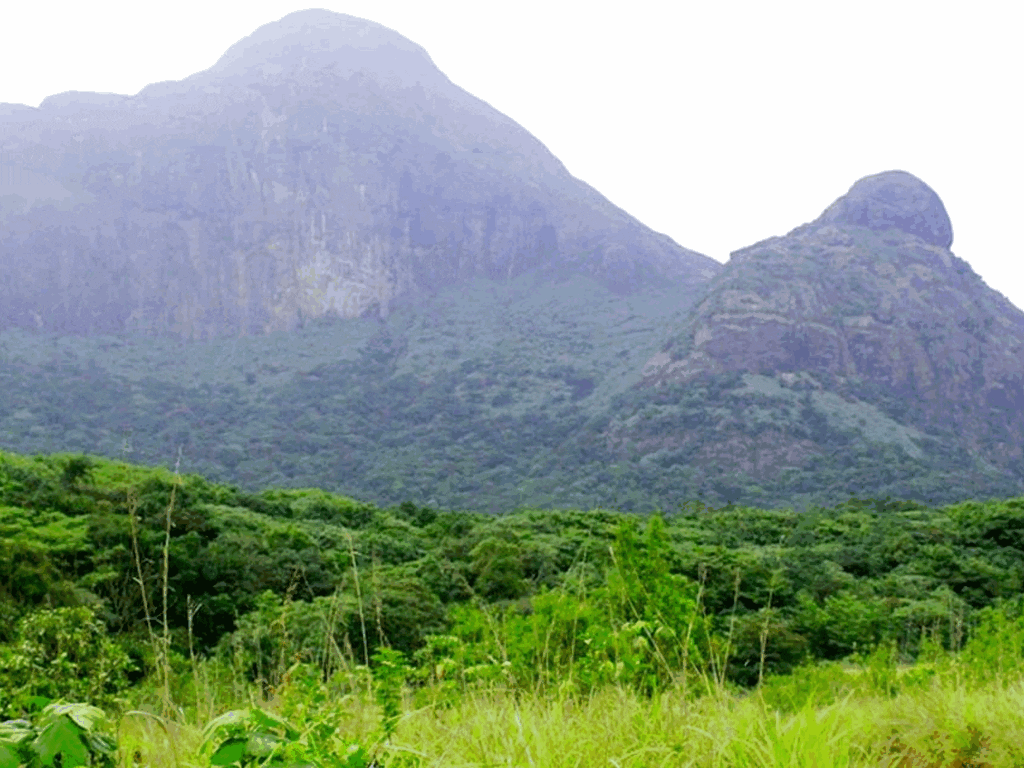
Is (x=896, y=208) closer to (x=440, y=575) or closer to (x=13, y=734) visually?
(x=440, y=575)

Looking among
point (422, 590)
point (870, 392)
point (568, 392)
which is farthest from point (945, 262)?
point (422, 590)

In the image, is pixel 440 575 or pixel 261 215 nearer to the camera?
pixel 440 575

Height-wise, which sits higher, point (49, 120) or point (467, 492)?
point (49, 120)

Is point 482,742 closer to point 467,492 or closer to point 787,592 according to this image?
point 787,592

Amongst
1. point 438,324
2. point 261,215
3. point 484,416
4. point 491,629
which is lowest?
point 484,416

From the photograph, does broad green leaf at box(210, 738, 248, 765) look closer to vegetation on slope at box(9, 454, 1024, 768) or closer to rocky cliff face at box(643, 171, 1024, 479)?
vegetation on slope at box(9, 454, 1024, 768)

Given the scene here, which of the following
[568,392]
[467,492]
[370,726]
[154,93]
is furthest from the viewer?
[154,93]

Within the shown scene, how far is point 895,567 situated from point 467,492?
63.7 meters

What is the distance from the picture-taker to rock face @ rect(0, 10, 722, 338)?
152375 mm

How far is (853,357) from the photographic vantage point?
12200 cm

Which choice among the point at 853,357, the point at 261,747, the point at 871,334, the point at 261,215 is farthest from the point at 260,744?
the point at 261,215

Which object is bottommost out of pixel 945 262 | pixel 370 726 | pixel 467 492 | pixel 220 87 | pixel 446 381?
pixel 467 492

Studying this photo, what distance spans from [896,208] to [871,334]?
113 feet

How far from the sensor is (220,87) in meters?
192
